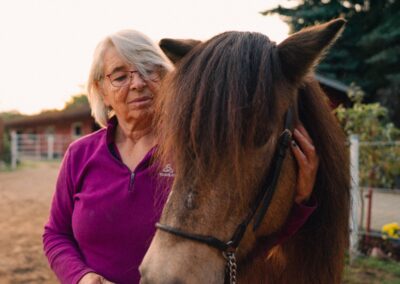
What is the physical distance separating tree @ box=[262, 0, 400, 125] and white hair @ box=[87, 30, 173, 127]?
14.2 meters

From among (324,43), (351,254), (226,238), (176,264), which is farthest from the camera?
(351,254)

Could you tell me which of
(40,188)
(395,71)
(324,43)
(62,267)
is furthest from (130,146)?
(395,71)

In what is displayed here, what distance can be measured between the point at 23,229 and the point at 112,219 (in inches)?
267

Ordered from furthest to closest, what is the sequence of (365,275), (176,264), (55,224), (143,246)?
(365,275) < (55,224) < (143,246) < (176,264)

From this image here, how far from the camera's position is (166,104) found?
166 cm

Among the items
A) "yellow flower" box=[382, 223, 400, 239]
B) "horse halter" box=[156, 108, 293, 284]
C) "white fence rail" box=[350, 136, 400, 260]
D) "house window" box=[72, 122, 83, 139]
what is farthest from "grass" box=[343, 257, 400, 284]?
"house window" box=[72, 122, 83, 139]

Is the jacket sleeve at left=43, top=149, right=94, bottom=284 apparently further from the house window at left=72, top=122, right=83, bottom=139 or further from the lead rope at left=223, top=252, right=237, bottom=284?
the house window at left=72, top=122, right=83, bottom=139

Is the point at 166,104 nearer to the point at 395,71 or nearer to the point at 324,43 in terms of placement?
the point at 324,43

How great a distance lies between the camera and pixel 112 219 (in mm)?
1999

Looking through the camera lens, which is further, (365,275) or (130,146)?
(365,275)

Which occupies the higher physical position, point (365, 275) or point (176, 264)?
point (176, 264)

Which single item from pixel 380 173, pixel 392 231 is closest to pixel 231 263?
pixel 392 231

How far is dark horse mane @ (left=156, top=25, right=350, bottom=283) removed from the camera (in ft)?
4.73

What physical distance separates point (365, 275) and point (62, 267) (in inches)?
181
